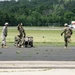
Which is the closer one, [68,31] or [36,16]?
[68,31]

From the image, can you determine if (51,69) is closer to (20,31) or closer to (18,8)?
(20,31)

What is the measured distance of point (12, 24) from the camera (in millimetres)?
140250

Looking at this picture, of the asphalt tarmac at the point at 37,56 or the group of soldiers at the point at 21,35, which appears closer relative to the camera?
the asphalt tarmac at the point at 37,56

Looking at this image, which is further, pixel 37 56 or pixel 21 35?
pixel 21 35

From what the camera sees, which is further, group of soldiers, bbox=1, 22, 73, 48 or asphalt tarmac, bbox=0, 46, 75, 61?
group of soldiers, bbox=1, 22, 73, 48

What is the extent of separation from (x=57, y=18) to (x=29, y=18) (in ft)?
36.5

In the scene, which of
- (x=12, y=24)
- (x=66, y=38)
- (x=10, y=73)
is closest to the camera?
(x=10, y=73)

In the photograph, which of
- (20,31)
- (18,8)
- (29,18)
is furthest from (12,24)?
(20,31)

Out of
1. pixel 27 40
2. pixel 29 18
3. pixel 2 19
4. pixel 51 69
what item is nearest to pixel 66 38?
pixel 27 40

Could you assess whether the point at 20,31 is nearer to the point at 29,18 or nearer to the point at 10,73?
the point at 10,73

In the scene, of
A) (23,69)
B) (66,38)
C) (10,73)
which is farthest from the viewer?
(66,38)

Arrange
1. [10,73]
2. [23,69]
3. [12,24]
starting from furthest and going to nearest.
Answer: [12,24]
[23,69]
[10,73]

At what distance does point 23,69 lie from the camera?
11.3 metres

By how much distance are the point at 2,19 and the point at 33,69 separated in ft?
398
